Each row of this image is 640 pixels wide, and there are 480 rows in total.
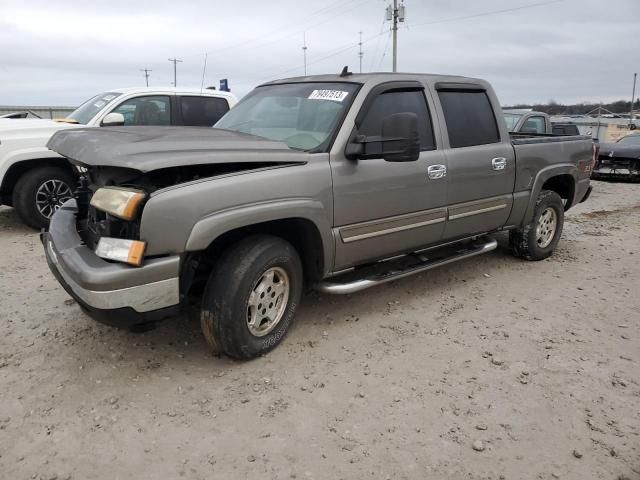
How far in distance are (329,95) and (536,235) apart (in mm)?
3150

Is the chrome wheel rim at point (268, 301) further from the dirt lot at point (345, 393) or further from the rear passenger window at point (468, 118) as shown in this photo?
the rear passenger window at point (468, 118)

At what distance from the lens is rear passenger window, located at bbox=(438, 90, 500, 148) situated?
181 inches

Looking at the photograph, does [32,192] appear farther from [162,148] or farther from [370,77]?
[370,77]

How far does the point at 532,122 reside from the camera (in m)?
10.4

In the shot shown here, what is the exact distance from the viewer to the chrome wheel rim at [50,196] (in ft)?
21.4

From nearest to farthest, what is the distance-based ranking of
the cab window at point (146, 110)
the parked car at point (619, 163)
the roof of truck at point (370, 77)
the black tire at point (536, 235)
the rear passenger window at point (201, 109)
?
the roof of truck at point (370, 77) → the black tire at point (536, 235) → the cab window at point (146, 110) → the rear passenger window at point (201, 109) → the parked car at point (619, 163)

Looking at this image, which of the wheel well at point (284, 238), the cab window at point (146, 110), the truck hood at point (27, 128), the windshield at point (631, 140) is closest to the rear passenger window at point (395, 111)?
the wheel well at point (284, 238)

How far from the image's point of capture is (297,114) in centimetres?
407

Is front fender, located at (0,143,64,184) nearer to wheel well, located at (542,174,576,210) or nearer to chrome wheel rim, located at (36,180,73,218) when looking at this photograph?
chrome wheel rim, located at (36,180,73,218)

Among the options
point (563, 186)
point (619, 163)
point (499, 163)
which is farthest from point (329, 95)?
point (619, 163)

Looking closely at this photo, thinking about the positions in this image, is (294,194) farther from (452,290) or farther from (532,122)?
(532,122)

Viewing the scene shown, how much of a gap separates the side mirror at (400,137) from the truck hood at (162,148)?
0.57 metres

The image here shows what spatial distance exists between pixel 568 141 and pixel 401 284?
2695 mm

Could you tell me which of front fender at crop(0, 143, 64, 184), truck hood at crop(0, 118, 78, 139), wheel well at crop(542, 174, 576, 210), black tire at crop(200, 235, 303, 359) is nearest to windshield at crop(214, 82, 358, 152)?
black tire at crop(200, 235, 303, 359)
